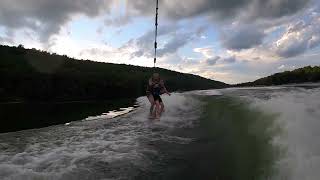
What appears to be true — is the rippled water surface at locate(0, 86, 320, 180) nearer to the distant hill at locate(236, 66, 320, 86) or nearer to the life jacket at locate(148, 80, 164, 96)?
the life jacket at locate(148, 80, 164, 96)

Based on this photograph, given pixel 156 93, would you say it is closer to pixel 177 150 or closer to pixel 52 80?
pixel 177 150

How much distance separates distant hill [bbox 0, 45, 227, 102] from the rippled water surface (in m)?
41.9

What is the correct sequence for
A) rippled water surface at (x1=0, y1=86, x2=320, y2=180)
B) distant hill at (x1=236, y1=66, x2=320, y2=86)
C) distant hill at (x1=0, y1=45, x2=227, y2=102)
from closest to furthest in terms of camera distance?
rippled water surface at (x1=0, y1=86, x2=320, y2=180) < distant hill at (x1=0, y1=45, x2=227, y2=102) < distant hill at (x1=236, y1=66, x2=320, y2=86)

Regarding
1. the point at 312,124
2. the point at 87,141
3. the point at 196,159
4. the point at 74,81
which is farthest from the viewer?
the point at 74,81

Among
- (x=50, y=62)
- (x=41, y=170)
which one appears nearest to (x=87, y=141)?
(x=41, y=170)

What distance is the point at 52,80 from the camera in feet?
206

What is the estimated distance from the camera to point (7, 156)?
9.45 metres

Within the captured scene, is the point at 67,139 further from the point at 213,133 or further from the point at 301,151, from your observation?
the point at 301,151

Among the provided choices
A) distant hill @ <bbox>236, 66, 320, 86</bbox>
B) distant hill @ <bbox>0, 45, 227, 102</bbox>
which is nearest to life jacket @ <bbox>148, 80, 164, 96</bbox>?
distant hill @ <bbox>0, 45, 227, 102</bbox>

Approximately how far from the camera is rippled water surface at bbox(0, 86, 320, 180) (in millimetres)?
7992

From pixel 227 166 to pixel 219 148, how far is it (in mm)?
1733

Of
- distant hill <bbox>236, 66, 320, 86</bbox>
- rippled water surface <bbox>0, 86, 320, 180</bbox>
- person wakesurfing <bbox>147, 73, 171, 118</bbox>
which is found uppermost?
distant hill <bbox>236, 66, 320, 86</bbox>

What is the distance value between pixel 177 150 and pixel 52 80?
55.0 meters

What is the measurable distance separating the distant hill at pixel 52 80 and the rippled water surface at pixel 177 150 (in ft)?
137
